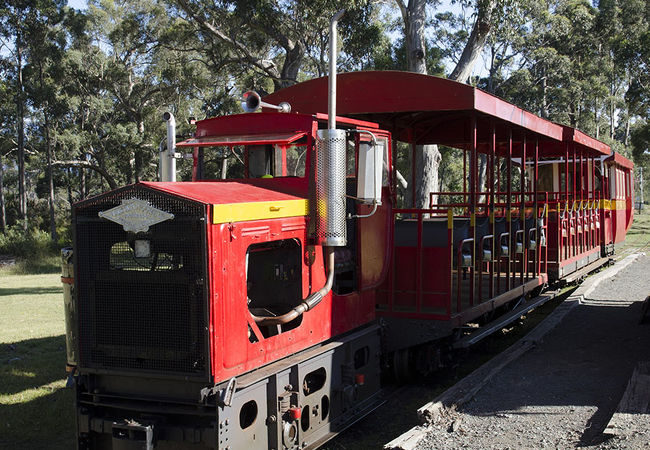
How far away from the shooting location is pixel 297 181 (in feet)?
19.0

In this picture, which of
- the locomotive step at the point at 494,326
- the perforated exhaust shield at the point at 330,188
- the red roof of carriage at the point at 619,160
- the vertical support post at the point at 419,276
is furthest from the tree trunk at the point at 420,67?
the perforated exhaust shield at the point at 330,188

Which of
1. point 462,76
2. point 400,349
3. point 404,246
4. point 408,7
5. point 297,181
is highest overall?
point 408,7

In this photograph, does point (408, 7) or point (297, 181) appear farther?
point (408, 7)

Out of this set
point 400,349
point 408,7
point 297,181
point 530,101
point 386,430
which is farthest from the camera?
point 530,101

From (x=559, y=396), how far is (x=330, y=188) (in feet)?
10.0

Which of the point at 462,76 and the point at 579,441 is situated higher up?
the point at 462,76

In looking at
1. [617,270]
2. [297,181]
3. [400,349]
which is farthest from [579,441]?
[617,270]

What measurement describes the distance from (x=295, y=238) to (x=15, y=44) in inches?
1183

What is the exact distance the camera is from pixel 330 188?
5410 millimetres

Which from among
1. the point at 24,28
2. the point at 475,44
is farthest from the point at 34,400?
the point at 24,28

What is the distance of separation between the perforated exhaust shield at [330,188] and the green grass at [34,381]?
3065mm

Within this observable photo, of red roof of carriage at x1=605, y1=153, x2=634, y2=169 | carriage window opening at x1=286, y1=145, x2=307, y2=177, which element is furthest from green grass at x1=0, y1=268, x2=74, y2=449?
red roof of carriage at x1=605, y1=153, x2=634, y2=169

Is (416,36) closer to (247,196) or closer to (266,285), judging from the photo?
(266,285)

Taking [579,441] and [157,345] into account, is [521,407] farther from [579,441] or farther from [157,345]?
[157,345]
